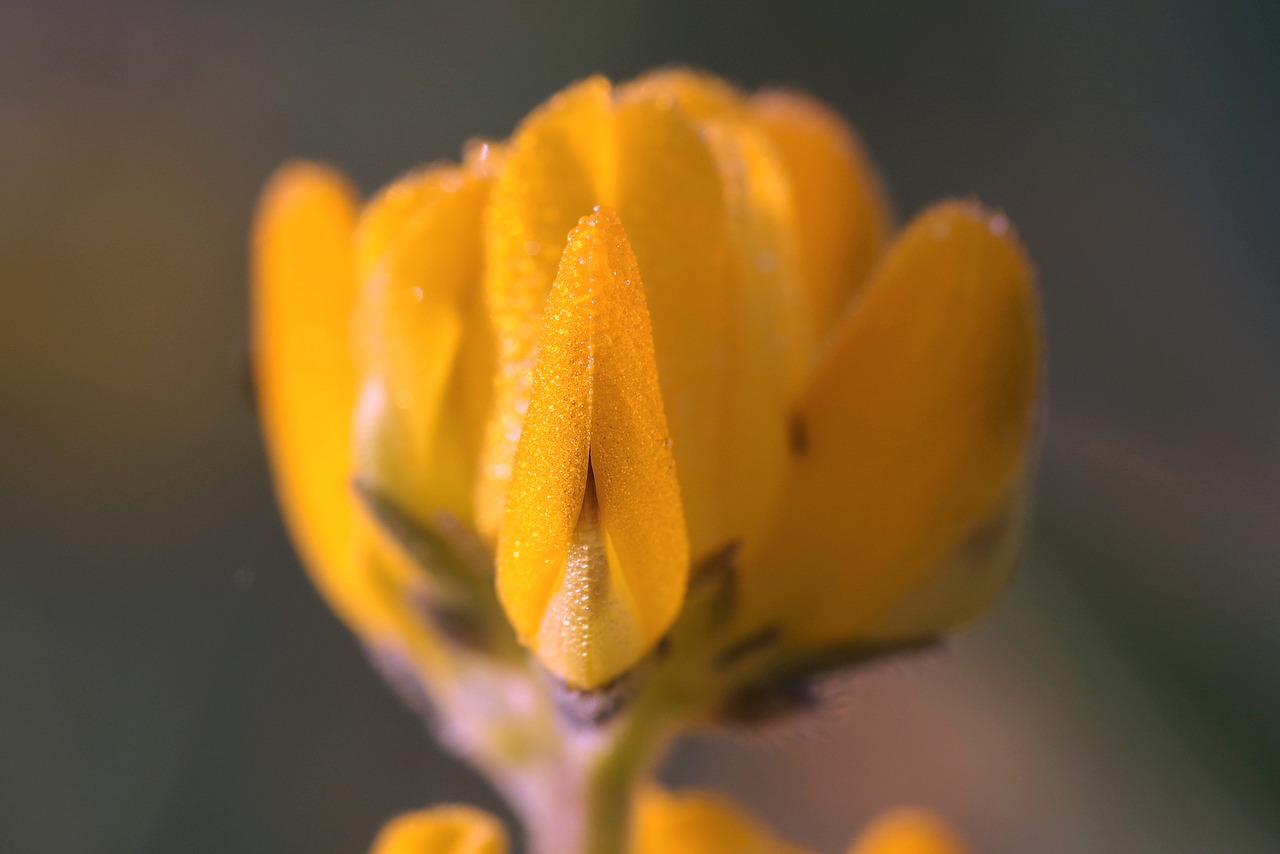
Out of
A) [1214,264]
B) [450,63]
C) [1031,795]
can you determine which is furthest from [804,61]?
[1031,795]

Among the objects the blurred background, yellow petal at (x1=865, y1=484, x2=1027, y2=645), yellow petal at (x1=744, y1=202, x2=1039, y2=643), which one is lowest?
the blurred background

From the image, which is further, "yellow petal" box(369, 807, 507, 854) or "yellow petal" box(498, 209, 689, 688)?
"yellow petal" box(369, 807, 507, 854)

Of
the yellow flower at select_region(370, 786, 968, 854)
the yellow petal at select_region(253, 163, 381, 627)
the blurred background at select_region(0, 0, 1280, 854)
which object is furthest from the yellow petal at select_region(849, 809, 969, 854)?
the blurred background at select_region(0, 0, 1280, 854)

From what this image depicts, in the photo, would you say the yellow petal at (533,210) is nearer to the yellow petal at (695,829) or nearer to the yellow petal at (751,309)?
the yellow petal at (751,309)

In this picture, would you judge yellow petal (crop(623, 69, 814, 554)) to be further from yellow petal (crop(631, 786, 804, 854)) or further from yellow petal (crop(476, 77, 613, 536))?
yellow petal (crop(631, 786, 804, 854))

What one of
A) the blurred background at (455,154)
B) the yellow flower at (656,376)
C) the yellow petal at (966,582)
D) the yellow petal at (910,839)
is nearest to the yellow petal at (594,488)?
the yellow flower at (656,376)

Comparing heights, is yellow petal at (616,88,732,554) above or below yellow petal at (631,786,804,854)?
above

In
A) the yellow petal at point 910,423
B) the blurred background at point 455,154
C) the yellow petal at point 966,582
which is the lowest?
the blurred background at point 455,154

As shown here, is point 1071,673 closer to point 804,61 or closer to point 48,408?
point 804,61
